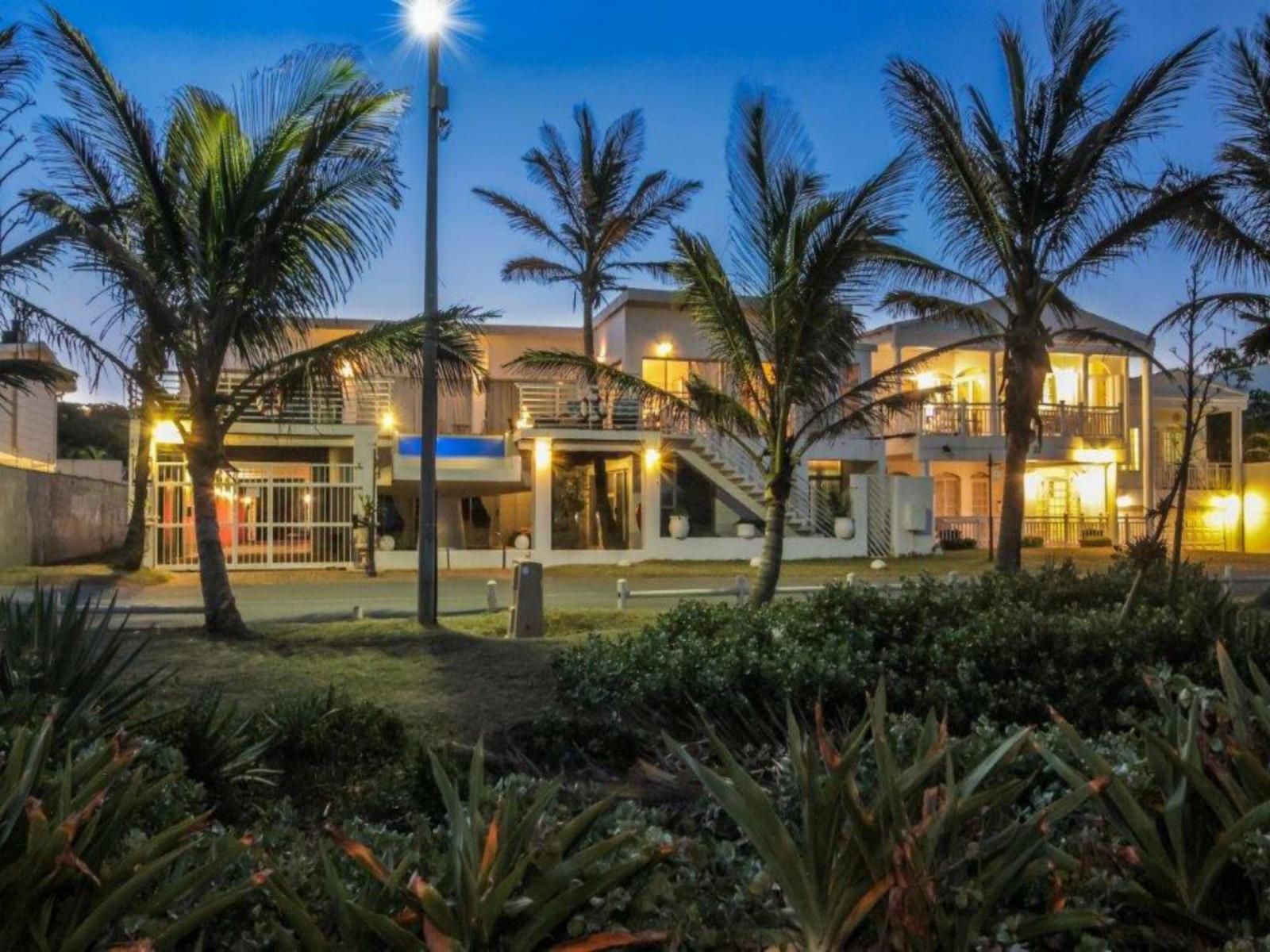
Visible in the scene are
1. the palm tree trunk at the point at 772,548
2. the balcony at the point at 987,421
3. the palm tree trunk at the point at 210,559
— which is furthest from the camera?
the balcony at the point at 987,421

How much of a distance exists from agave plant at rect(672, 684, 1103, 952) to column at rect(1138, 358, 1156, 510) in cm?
3162

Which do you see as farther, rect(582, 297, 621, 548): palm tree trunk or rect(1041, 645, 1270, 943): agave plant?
rect(582, 297, 621, 548): palm tree trunk

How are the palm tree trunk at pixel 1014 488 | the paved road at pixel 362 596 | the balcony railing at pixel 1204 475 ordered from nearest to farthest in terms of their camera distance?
the palm tree trunk at pixel 1014 488
the paved road at pixel 362 596
the balcony railing at pixel 1204 475

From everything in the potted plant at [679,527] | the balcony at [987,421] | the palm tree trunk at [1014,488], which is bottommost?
the potted plant at [679,527]

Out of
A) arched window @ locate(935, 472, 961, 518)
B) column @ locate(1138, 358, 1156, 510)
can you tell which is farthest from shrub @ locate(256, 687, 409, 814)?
column @ locate(1138, 358, 1156, 510)

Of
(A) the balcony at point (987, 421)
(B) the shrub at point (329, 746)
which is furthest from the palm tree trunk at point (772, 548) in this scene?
(A) the balcony at point (987, 421)

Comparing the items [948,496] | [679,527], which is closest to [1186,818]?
[679,527]

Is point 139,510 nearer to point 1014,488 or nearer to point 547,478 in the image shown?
point 547,478

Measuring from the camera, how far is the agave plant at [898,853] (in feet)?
7.43

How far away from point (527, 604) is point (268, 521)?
1309 cm

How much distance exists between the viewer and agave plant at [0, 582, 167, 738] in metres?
4.01

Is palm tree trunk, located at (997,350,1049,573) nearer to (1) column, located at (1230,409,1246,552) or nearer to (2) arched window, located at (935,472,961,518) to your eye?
(2) arched window, located at (935,472,961,518)

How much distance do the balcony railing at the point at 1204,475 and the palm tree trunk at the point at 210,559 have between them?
94.8 ft

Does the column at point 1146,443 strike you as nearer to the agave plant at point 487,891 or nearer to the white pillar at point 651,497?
the white pillar at point 651,497
